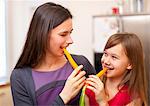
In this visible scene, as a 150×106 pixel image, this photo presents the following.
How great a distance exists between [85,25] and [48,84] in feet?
5.87

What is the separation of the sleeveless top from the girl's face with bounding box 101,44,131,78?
219mm

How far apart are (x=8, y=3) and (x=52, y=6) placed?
48.6 inches

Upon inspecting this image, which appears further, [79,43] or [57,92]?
[79,43]

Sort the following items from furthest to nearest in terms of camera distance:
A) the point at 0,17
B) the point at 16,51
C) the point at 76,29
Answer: the point at 76,29 < the point at 16,51 < the point at 0,17

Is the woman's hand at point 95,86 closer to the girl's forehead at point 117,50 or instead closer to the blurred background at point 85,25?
the girl's forehead at point 117,50

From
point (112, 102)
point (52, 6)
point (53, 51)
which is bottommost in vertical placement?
point (112, 102)

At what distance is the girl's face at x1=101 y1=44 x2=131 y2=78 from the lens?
1191 millimetres

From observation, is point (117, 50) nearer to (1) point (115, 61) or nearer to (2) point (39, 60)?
(1) point (115, 61)

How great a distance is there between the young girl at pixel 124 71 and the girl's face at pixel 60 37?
0.25 meters

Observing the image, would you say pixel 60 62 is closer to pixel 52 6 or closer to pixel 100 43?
pixel 52 6

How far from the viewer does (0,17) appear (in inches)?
81.7

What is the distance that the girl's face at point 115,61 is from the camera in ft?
3.91

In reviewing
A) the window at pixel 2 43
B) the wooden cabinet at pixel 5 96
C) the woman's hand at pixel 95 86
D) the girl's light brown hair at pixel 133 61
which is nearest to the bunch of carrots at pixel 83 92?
the woman's hand at pixel 95 86

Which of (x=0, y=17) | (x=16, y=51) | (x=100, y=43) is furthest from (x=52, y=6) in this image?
(x=100, y=43)
